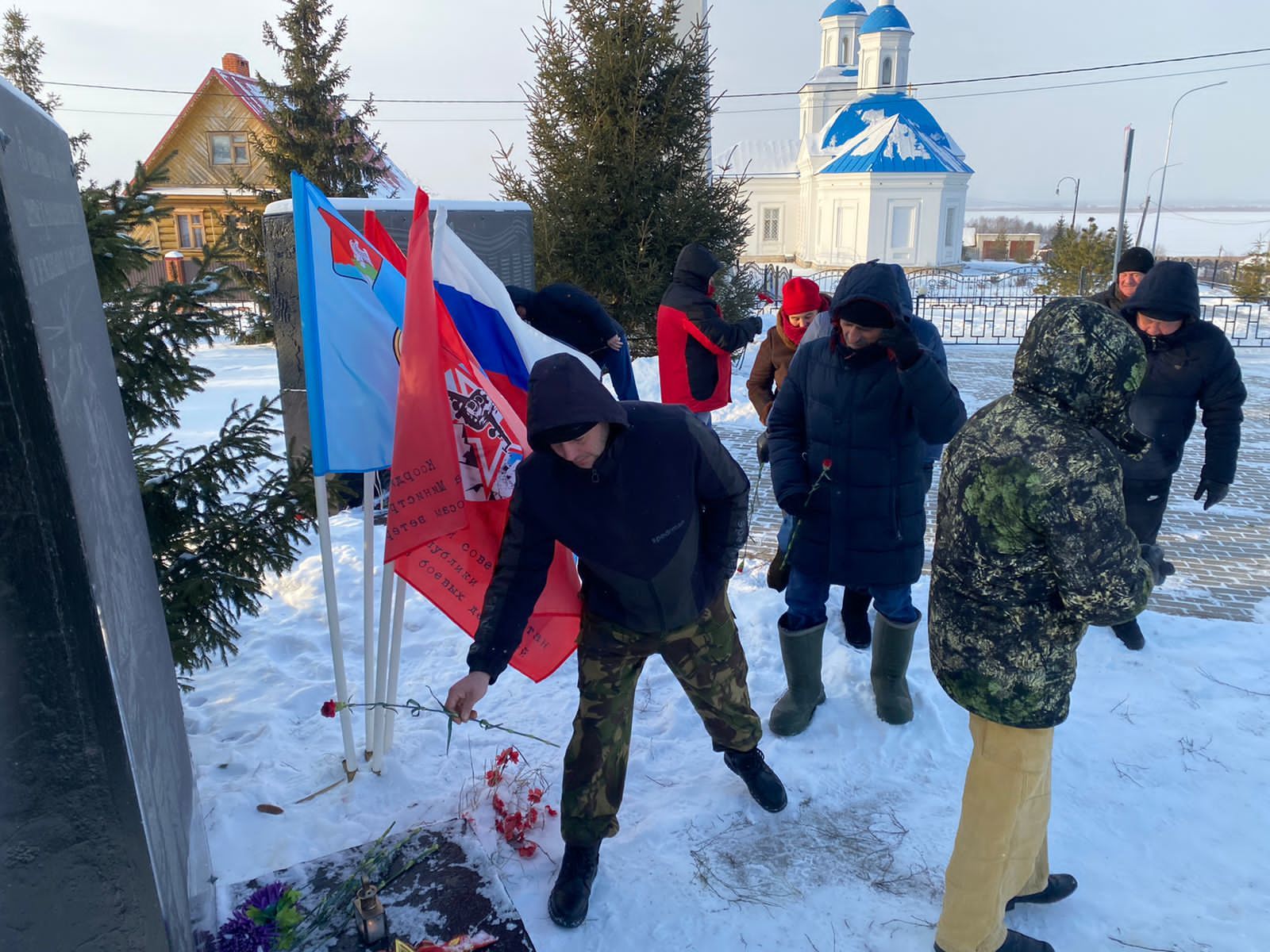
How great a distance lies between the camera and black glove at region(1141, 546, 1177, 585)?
457 cm

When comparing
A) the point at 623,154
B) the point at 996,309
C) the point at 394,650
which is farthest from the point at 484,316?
the point at 996,309

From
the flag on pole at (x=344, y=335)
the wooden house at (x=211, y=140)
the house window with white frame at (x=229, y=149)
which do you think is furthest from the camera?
the house window with white frame at (x=229, y=149)

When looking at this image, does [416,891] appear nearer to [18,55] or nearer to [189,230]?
[18,55]

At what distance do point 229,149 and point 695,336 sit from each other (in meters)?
28.8

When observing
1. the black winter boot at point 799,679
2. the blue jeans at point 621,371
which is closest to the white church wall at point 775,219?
the blue jeans at point 621,371

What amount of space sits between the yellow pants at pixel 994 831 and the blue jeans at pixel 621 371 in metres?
3.37

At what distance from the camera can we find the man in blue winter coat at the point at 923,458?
376cm

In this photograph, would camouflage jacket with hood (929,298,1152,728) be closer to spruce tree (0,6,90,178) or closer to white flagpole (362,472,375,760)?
white flagpole (362,472,375,760)

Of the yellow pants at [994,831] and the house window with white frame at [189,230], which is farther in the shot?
the house window with white frame at [189,230]

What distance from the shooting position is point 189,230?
31.3 metres

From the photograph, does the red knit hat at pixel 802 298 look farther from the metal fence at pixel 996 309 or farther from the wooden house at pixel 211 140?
the wooden house at pixel 211 140

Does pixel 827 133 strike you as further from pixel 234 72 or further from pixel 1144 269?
pixel 1144 269

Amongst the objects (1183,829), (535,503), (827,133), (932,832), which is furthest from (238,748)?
(827,133)

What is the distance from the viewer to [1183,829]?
317 cm
